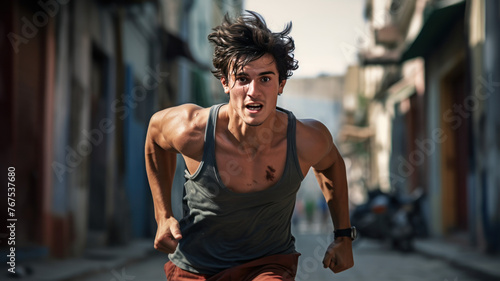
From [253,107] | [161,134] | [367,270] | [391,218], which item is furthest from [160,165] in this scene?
[391,218]

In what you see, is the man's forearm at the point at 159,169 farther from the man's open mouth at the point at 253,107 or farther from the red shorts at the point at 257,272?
the man's open mouth at the point at 253,107

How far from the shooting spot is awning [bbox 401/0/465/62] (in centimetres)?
1266

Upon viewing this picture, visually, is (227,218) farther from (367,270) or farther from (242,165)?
(367,270)

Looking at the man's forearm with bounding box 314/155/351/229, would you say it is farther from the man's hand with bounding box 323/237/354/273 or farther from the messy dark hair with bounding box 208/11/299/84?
the messy dark hair with bounding box 208/11/299/84

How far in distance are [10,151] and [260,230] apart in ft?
21.3

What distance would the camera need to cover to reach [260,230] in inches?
105

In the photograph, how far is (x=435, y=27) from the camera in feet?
46.7

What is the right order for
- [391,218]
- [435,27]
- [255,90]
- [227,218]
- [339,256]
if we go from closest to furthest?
[255,90]
[227,218]
[339,256]
[391,218]
[435,27]

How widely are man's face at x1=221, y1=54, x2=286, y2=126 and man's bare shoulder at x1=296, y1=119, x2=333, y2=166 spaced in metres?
0.19

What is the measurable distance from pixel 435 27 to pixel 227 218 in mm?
12605

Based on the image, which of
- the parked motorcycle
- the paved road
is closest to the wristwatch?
the paved road

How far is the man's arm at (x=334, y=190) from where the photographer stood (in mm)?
2740

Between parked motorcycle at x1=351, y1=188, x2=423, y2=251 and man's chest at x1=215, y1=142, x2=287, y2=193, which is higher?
man's chest at x1=215, y1=142, x2=287, y2=193

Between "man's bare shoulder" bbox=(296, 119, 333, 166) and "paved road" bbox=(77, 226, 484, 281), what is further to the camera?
"paved road" bbox=(77, 226, 484, 281)
